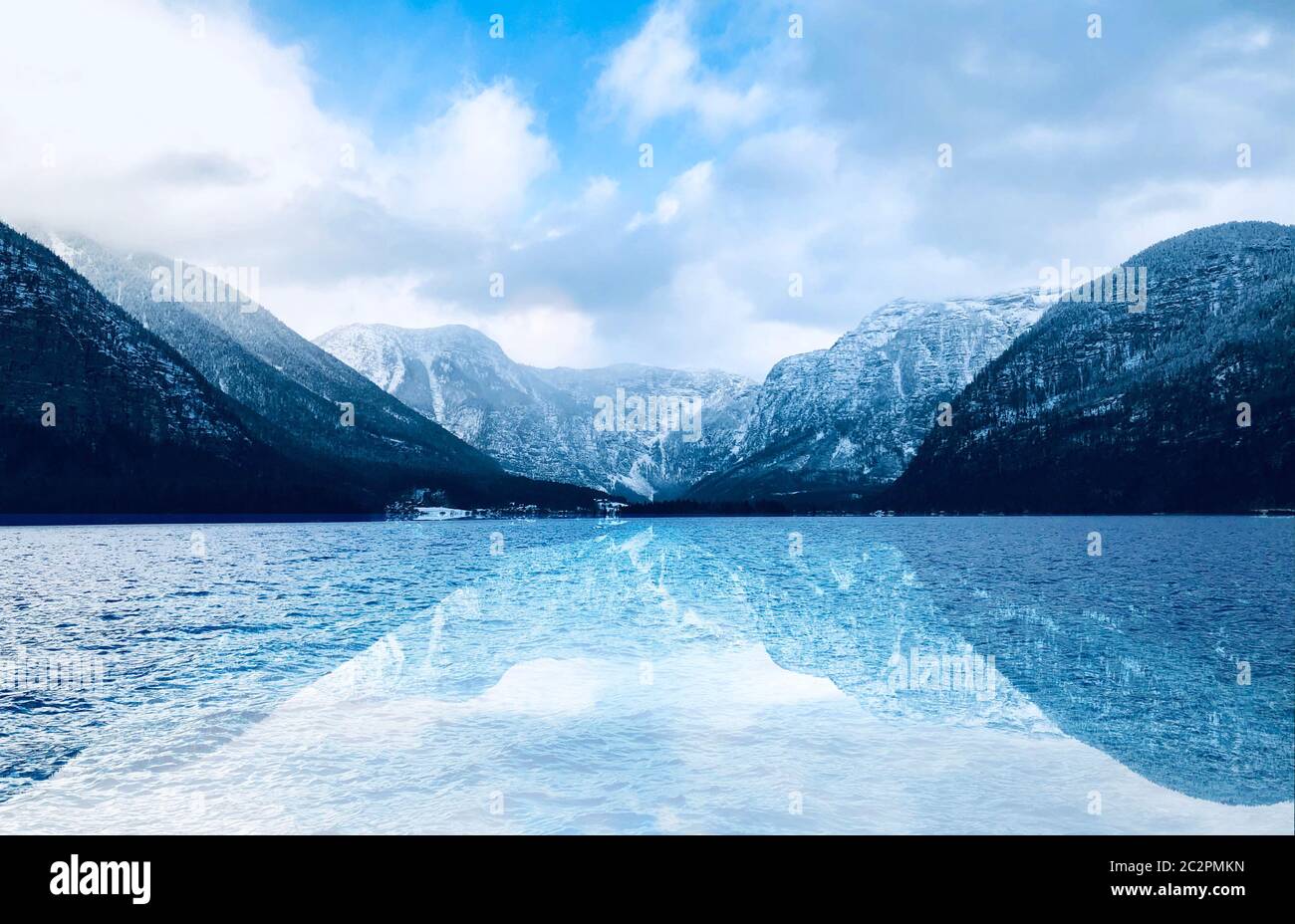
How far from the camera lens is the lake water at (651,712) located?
25812 millimetres

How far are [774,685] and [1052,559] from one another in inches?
4436

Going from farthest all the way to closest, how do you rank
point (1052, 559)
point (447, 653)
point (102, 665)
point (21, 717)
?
point (1052, 559), point (447, 653), point (102, 665), point (21, 717)

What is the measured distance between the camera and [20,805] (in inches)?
1024

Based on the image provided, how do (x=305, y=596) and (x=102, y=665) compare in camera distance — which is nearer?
(x=102, y=665)

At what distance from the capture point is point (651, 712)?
37812 millimetres

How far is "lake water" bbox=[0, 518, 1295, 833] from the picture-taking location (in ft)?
84.7

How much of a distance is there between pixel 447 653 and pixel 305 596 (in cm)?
4553

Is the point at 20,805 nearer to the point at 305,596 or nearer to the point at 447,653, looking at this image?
the point at 447,653

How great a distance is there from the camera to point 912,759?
30.6m

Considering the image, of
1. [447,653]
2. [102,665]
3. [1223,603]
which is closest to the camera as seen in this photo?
[102,665]
